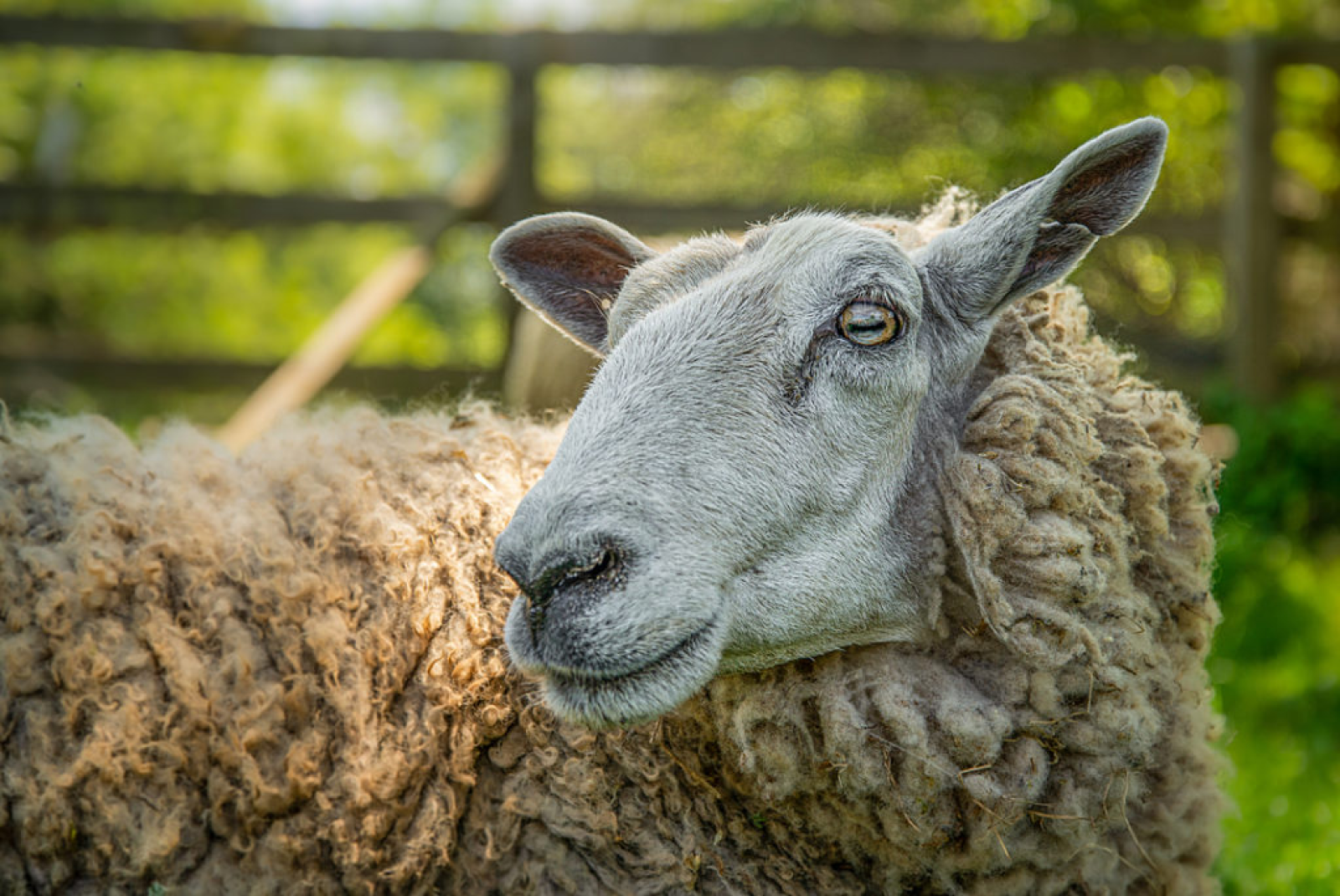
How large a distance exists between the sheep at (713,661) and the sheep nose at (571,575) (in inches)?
3.2

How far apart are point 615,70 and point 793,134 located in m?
3.91

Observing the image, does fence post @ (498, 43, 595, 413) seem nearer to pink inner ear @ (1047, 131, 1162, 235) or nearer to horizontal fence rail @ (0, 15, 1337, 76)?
horizontal fence rail @ (0, 15, 1337, 76)

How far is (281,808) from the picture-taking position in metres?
2.33

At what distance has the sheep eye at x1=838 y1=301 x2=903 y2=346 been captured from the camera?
92.7 inches

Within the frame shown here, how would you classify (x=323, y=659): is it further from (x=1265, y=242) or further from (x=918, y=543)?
(x=1265, y=242)

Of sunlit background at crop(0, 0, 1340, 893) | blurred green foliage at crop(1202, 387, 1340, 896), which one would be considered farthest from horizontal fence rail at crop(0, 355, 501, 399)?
blurred green foliage at crop(1202, 387, 1340, 896)

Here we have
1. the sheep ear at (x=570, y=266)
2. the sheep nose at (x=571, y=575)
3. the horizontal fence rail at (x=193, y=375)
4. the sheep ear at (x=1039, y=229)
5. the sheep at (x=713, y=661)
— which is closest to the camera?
the sheep nose at (x=571, y=575)

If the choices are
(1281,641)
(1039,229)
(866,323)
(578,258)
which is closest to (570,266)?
(578,258)

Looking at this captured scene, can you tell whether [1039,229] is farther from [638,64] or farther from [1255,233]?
[1255,233]

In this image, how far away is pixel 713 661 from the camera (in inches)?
84.7

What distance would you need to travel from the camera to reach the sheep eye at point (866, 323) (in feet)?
7.72

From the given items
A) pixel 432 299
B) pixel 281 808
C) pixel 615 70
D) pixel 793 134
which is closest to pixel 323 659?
pixel 281 808

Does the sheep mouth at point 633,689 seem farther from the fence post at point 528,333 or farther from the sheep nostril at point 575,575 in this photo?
the fence post at point 528,333

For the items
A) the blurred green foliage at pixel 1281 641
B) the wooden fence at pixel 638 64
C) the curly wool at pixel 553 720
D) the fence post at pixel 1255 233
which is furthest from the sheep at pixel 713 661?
the fence post at pixel 1255 233
